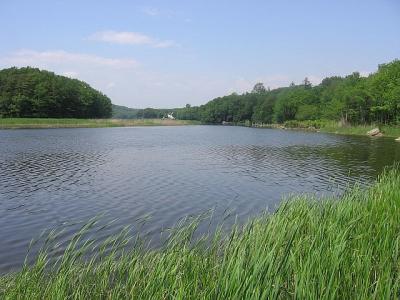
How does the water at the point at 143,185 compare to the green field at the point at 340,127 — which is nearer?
the water at the point at 143,185

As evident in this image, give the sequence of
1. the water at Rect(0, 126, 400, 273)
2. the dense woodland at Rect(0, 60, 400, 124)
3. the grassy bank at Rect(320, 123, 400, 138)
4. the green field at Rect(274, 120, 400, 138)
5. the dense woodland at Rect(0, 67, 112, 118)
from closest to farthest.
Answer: the water at Rect(0, 126, 400, 273)
the grassy bank at Rect(320, 123, 400, 138)
the green field at Rect(274, 120, 400, 138)
the dense woodland at Rect(0, 60, 400, 124)
the dense woodland at Rect(0, 67, 112, 118)

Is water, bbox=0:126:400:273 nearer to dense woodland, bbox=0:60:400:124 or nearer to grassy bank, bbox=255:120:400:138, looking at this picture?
grassy bank, bbox=255:120:400:138

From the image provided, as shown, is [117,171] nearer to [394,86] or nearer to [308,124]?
[394,86]

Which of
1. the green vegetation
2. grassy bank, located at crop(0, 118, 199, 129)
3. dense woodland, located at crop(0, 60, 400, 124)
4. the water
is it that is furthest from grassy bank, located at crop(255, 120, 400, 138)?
grassy bank, located at crop(0, 118, 199, 129)

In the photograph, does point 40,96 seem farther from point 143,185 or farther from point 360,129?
point 143,185

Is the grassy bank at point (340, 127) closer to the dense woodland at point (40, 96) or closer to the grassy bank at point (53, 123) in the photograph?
the grassy bank at point (53, 123)

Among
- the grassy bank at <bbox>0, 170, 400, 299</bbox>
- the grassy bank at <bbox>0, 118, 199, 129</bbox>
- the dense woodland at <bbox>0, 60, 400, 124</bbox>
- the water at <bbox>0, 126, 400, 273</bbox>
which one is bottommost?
the water at <bbox>0, 126, 400, 273</bbox>

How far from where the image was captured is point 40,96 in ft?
408

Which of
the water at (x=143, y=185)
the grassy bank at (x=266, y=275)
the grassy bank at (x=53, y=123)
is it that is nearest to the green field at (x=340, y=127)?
the water at (x=143, y=185)

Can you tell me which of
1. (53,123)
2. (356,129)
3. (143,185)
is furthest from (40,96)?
(143,185)

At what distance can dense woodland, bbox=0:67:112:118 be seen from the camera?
11875 centimetres

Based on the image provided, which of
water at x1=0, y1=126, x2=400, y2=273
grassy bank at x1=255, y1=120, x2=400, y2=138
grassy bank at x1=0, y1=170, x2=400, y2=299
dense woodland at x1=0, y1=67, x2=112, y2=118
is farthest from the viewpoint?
dense woodland at x1=0, y1=67, x2=112, y2=118

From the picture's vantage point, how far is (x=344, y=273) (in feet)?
20.8

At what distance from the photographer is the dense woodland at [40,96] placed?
119 m
